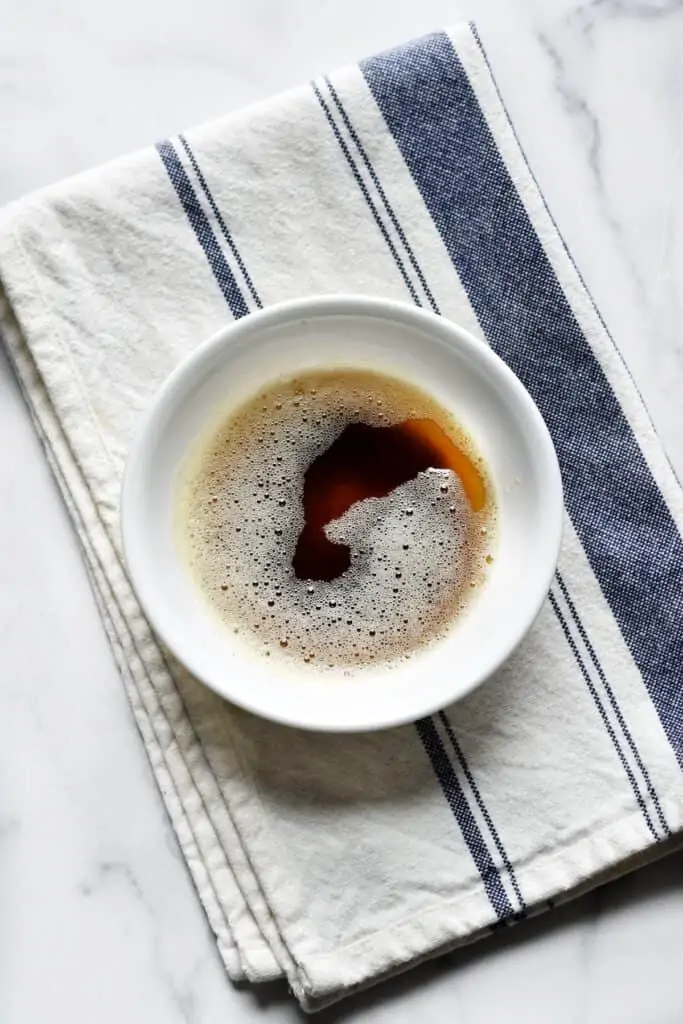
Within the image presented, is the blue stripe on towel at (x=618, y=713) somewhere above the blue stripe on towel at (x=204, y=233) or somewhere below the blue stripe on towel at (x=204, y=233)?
below

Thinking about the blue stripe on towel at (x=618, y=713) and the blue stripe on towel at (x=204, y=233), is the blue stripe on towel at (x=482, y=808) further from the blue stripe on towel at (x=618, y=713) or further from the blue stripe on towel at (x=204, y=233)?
the blue stripe on towel at (x=204, y=233)

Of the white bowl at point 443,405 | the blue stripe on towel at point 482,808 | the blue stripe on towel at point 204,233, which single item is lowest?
the blue stripe on towel at point 482,808

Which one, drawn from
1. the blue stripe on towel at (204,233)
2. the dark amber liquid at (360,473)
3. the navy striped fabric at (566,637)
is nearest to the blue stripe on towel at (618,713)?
the navy striped fabric at (566,637)

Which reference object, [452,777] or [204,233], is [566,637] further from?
[204,233]

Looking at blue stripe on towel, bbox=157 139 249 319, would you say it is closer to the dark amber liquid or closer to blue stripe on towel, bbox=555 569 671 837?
the dark amber liquid

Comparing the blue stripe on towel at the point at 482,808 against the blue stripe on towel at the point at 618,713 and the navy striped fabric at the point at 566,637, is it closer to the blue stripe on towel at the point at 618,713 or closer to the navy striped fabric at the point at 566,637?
the navy striped fabric at the point at 566,637

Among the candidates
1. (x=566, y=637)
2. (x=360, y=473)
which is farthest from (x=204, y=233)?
(x=566, y=637)
